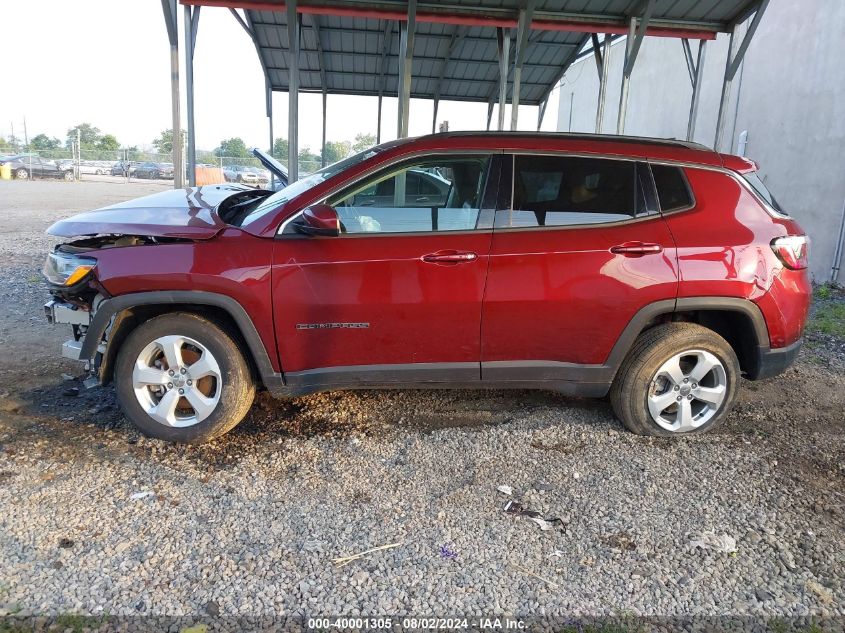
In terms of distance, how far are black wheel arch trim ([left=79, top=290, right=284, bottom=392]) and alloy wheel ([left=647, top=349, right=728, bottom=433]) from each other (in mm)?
2430

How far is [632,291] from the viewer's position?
3.66 meters

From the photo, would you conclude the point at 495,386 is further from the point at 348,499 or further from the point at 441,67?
the point at 441,67

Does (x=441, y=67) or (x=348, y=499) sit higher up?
(x=441, y=67)

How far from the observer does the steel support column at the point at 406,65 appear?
9781 mm

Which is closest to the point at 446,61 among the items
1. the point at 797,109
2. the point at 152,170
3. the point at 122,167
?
the point at 797,109

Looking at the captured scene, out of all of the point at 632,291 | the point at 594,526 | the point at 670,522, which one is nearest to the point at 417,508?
the point at 594,526

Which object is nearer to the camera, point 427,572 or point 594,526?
point 427,572

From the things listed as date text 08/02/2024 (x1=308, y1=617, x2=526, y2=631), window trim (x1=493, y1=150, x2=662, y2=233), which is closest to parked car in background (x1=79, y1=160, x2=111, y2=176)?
window trim (x1=493, y1=150, x2=662, y2=233)

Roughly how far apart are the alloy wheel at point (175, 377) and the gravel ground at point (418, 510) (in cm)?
22

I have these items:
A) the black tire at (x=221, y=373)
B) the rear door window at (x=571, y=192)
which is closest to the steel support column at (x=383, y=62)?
the rear door window at (x=571, y=192)

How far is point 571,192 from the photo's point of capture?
375cm

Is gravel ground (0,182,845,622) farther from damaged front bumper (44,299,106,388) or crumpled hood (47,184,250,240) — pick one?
crumpled hood (47,184,250,240)

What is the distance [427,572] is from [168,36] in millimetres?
9575

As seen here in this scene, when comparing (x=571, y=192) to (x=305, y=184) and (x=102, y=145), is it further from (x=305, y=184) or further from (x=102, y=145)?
(x=102, y=145)
